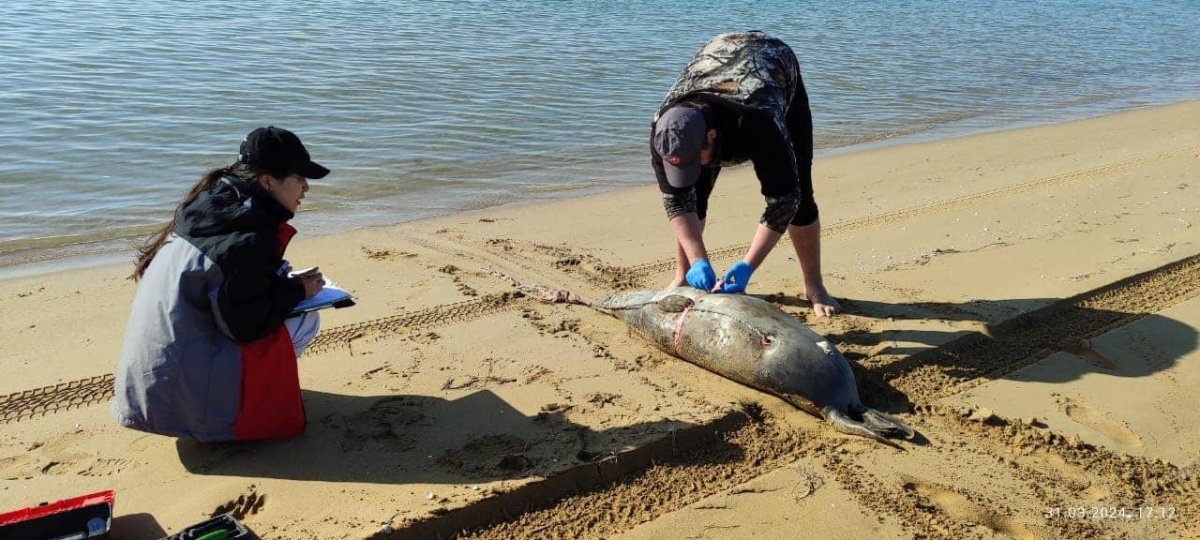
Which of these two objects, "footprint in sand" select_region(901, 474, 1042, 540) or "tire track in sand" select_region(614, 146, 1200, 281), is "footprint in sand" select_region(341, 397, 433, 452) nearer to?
"footprint in sand" select_region(901, 474, 1042, 540)

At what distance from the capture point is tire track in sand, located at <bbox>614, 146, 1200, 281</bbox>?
623cm

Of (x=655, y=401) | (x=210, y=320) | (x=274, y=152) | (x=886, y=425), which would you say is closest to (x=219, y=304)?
(x=210, y=320)

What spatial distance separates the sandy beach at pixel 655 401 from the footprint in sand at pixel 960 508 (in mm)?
11

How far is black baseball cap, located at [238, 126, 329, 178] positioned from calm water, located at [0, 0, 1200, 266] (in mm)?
3874

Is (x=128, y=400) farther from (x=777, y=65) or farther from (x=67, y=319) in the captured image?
(x=777, y=65)

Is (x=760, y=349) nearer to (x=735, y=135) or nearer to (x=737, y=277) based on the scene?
(x=737, y=277)

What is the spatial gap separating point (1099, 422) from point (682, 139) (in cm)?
231

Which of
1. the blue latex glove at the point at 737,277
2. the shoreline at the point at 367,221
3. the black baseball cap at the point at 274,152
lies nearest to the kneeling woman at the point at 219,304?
the black baseball cap at the point at 274,152

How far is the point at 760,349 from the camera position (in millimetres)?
4414

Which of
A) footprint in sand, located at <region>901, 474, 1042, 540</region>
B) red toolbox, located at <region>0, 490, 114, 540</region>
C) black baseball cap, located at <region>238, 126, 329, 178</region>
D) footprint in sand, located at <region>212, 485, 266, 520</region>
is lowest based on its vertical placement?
footprint in sand, located at <region>901, 474, 1042, 540</region>

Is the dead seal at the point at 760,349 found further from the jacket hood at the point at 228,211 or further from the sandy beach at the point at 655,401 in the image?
the jacket hood at the point at 228,211

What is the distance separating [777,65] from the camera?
4.62m

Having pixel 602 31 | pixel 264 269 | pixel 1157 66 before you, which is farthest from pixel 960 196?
pixel 1157 66

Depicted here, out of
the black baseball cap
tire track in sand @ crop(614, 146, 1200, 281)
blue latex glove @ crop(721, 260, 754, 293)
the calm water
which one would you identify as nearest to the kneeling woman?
the black baseball cap
